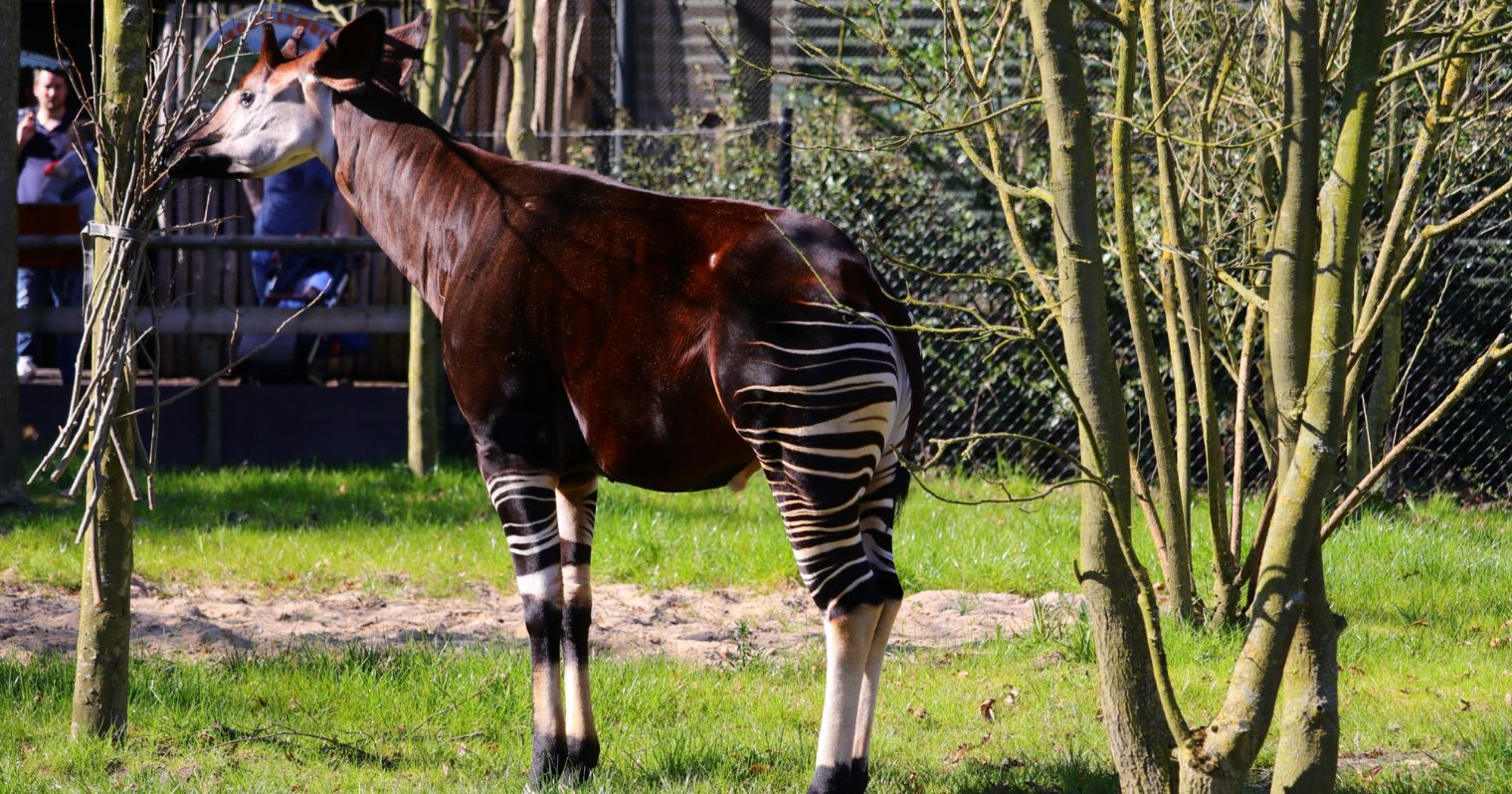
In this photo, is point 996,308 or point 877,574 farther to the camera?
point 996,308

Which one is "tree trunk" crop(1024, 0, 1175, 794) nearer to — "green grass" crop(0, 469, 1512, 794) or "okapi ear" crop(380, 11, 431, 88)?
"green grass" crop(0, 469, 1512, 794)

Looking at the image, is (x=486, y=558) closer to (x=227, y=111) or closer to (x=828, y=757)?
(x=227, y=111)

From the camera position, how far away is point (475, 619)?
6039 millimetres

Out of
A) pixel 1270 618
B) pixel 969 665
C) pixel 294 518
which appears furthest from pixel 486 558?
pixel 1270 618

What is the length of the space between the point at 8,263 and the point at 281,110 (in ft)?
13.5

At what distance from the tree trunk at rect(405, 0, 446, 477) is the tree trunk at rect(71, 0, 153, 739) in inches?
173

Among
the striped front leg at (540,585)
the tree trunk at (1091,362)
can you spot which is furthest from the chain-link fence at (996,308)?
the tree trunk at (1091,362)

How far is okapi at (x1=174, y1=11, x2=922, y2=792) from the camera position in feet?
11.7

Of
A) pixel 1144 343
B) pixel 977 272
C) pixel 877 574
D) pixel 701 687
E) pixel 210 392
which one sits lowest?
pixel 701 687

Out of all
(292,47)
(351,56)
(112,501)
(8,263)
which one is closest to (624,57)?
(8,263)

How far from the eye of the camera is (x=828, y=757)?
362 cm

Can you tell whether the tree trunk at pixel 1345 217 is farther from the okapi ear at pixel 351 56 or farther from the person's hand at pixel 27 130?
the person's hand at pixel 27 130

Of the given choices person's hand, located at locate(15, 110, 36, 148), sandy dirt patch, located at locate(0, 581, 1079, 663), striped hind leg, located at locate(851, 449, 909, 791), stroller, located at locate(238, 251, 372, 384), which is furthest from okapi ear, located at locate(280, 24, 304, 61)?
person's hand, located at locate(15, 110, 36, 148)

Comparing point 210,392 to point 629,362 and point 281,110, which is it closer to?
point 281,110
